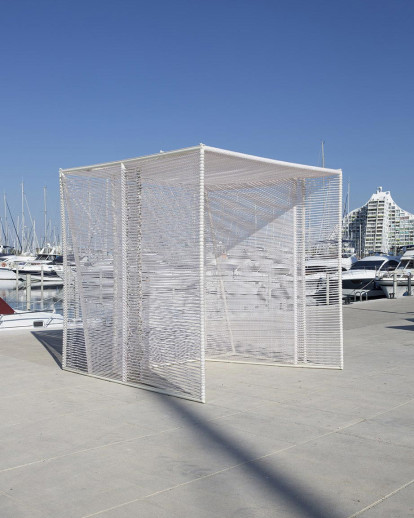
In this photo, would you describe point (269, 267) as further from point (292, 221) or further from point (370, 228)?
point (370, 228)

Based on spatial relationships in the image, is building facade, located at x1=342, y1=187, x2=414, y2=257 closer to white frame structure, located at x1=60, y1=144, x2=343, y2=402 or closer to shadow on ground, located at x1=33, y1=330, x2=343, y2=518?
white frame structure, located at x1=60, y1=144, x2=343, y2=402

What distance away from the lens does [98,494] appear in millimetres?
4070

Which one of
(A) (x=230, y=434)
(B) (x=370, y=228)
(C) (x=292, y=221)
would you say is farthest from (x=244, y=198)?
(B) (x=370, y=228)

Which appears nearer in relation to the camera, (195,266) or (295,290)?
(195,266)

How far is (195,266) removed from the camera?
6.79 metres

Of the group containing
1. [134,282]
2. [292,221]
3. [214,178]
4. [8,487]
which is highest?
[214,178]

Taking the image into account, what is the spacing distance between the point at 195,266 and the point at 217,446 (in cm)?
226

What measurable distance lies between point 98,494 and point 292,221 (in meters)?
5.40

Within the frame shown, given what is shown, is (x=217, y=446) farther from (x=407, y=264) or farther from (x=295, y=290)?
(x=407, y=264)

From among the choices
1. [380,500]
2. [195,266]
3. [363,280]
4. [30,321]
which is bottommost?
[380,500]

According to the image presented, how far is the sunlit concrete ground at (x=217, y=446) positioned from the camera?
3.92 meters

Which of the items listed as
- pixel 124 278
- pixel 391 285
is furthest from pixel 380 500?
pixel 391 285

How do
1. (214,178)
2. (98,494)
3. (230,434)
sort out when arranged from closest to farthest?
(98,494) → (230,434) → (214,178)

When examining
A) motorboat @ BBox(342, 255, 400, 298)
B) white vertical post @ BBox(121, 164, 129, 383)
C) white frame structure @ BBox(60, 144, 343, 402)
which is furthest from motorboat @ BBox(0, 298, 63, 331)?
motorboat @ BBox(342, 255, 400, 298)
